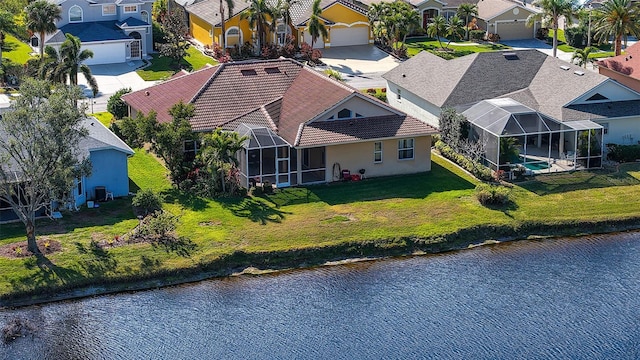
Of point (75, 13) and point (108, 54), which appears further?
point (75, 13)

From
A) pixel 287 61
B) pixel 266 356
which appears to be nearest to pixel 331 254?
pixel 266 356

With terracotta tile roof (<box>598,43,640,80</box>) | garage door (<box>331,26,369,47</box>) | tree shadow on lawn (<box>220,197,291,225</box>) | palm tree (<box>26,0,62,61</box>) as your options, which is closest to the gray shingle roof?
terracotta tile roof (<box>598,43,640,80</box>)

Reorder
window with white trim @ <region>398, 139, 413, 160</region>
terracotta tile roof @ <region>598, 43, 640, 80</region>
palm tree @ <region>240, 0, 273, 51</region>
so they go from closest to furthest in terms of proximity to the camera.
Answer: window with white trim @ <region>398, 139, 413, 160</region>
terracotta tile roof @ <region>598, 43, 640, 80</region>
palm tree @ <region>240, 0, 273, 51</region>

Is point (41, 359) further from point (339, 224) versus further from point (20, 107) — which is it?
point (339, 224)

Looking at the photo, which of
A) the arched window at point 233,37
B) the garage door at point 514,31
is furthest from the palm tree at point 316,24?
the garage door at point 514,31

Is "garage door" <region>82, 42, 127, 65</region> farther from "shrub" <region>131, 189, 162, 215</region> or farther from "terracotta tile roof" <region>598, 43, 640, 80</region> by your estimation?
"terracotta tile roof" <region>598, 43, 640, 80</region>

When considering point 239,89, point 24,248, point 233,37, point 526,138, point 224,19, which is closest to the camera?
point 24,248

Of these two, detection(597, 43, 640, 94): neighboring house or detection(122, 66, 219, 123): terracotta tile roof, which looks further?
detection(597, 43, 640, 94): neighboring house

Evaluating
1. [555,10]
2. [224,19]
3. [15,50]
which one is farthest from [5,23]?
[555,10]

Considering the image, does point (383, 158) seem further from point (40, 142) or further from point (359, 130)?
point (40, 142)
